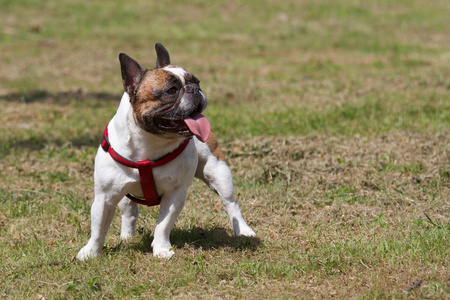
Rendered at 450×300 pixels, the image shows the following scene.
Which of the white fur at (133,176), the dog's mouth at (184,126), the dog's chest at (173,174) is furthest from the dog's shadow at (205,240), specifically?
the dog's mouth at (184,126)

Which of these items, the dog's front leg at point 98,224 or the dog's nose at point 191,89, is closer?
the dog's nose at point 191,89

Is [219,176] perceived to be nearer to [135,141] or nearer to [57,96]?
[135,141]

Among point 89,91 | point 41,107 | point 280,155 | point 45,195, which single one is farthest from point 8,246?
point 89,91

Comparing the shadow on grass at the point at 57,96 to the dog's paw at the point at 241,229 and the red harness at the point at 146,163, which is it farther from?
the red harness at the point at 146,163

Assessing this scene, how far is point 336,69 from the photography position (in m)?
13.7

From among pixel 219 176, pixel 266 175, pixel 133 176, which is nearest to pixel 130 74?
pixel 133 176

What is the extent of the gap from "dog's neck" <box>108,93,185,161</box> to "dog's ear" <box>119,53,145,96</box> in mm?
139

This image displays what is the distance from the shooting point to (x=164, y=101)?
170 inches

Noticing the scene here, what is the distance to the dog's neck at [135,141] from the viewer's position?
4.43 meters

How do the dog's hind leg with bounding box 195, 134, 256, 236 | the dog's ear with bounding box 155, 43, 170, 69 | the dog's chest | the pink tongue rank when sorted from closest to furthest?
the pink tongue, the dog's chest, the dog's ear with bounding box 155, 43, 170, 69, the dog's hind leg with bounding box 195, 134, 256, 236

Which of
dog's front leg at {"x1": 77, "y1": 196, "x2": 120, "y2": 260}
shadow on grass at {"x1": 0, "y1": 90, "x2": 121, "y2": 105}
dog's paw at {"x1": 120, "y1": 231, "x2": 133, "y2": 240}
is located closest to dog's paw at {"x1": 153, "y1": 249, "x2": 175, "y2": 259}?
dog's front leg at {"x1": 77, "y1": 196, "x2": 120, "y2": 260}

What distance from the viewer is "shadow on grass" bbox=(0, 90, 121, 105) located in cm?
1130

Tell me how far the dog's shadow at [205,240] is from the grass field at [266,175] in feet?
0.06

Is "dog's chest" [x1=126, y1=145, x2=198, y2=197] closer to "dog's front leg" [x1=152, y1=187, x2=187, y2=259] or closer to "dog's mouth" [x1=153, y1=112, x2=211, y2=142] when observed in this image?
"dog's front leg" [x1=152, y1=187, x2=187, y2=259]
